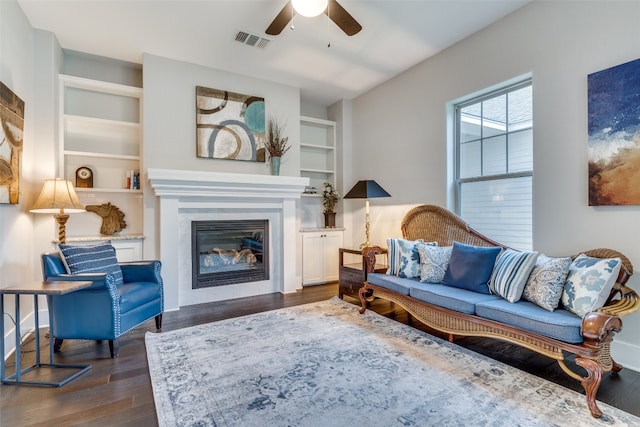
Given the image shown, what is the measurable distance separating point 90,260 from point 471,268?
3322mm

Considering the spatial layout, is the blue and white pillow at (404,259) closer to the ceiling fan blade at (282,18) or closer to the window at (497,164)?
the window at (497,164)

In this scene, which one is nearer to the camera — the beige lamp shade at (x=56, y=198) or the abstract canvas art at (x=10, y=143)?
the abstract canvas art at (x=10, y=143)

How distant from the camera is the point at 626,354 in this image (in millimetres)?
2307

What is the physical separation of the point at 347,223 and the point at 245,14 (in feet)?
10.8

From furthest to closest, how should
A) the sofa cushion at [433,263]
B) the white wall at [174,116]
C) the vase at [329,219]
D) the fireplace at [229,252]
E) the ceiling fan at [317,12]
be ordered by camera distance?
the vase at [329,219] < the fireplace at [229,252] < the white wall at [174,116] < the sofa cushion at [433,263] < the ceiling fan at [317,12]

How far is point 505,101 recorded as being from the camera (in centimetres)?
324

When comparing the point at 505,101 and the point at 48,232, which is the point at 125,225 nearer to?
the point at 48,232

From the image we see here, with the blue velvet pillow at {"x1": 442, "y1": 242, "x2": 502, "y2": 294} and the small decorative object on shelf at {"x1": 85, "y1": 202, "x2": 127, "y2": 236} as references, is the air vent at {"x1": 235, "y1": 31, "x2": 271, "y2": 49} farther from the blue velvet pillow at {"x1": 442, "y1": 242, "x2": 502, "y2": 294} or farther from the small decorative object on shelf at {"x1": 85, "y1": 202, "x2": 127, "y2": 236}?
the blue velvet pillow at {"x1": 442, "y1": 242, "x2": 502, "y2": 294}

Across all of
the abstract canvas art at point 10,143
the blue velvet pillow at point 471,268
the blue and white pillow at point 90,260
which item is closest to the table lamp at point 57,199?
the abstract canvas art at point 10,143

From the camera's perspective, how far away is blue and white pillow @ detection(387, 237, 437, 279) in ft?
10.7

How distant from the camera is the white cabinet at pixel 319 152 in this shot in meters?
5.39

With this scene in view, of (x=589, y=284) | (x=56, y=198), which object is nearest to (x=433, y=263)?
(x=589, y=284)

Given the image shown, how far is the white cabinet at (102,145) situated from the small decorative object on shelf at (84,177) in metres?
0.01

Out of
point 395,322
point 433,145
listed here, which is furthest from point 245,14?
point 395,322
